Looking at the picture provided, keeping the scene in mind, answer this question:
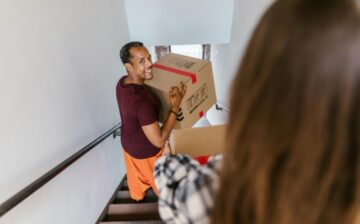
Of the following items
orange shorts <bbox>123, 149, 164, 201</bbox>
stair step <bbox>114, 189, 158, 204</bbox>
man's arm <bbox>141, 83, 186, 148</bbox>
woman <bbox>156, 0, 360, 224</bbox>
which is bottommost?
stair step <bbox>114, 189, 158, 204</bbox>

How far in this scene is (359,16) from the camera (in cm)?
35

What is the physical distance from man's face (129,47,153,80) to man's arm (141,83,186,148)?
0.21 meters

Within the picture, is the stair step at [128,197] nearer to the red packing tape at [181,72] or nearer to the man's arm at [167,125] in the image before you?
the man's arm at [167,125]

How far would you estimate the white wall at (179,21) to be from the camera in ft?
8.64

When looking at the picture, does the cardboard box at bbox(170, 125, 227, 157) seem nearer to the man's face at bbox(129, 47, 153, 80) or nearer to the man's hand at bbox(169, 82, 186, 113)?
the man's hand at bbox(169, 82, 186, 113)

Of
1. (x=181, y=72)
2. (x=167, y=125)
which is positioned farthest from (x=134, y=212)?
(x=181, y=72)

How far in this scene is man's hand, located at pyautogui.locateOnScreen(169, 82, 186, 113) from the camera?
128 centimetres

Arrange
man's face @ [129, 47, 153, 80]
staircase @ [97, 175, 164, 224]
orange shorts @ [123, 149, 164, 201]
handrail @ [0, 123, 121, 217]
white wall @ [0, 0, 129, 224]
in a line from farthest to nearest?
staircase @ [97, 175, 164, 224]
orange shorts @ [123, 149, 164, 201]
man's face @ [129, 47, 153, 80]
white wall @ [0, 0, 129, 224]
handrail @ [0, 123, 121, 217]

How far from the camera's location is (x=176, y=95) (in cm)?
128

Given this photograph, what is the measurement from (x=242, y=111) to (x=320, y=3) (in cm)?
20

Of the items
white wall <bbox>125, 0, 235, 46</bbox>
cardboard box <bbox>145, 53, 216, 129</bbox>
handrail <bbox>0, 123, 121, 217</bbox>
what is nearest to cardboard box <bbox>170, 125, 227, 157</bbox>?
cardboard box <bbox>145, 53, 216, 129</bbox>

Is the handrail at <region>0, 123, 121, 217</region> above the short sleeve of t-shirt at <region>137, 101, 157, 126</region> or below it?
below

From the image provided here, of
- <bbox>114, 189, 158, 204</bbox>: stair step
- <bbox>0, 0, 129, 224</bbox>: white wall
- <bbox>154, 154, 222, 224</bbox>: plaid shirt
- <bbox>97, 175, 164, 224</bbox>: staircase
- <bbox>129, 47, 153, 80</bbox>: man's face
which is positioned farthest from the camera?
<bbox>114, 189, 158, 204</bbox>: stair step

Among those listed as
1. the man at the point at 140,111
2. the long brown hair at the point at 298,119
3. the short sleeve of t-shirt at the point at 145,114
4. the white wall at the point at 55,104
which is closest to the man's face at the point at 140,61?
the man at the point at 140,111
